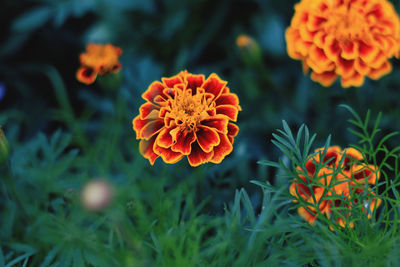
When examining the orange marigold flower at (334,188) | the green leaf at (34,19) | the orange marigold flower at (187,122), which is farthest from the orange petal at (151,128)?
the green leaf at (34,19)

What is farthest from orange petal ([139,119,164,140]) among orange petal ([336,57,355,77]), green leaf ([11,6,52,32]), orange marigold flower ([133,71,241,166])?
green leaf ([11,6,52,32])

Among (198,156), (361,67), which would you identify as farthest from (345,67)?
(198,156)

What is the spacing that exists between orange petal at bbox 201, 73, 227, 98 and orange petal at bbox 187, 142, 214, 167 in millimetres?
87

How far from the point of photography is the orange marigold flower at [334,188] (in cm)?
55

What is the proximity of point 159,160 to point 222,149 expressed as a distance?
270 millimetres

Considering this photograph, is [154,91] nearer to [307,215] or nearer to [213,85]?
[213,85]

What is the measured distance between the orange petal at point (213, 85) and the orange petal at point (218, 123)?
45 mm

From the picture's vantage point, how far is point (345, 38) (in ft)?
2.37

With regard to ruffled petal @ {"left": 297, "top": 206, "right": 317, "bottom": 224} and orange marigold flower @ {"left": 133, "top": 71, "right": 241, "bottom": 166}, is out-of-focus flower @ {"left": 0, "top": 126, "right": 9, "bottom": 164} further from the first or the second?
ruffled petal @ {"left": 297, "top": 206, "right": 317, "bottom": 224}

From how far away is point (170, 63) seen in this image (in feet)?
4.27

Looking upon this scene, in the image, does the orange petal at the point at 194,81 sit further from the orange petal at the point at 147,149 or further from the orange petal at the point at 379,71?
the orange petal at the point at 379,71

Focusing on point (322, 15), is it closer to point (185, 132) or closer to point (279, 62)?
point (185, 132)

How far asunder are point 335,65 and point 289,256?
32 cm

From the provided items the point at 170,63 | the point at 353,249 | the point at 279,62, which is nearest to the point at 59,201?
the point at 353,249
